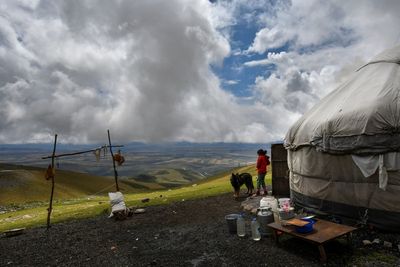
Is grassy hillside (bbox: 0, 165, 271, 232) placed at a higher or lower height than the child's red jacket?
lower

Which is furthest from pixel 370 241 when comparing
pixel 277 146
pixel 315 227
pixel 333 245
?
pixel 277 146

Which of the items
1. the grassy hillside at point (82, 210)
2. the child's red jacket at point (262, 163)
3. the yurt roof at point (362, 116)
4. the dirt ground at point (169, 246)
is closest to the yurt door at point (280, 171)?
the child's red jacket at point (262, 163)

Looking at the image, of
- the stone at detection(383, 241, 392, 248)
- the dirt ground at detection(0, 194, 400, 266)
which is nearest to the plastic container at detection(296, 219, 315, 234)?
the dirt ground at detection(0, 194, 400, 266)

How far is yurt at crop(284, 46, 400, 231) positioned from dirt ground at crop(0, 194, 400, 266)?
989 millimetres

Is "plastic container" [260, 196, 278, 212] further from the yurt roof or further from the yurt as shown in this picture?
the yurt roof

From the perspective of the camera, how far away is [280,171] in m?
14.6

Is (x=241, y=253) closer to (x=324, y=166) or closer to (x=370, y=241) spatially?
(x=370, y=241)

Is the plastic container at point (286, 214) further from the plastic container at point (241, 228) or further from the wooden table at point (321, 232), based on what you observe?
the plastic container at point (241, 228)

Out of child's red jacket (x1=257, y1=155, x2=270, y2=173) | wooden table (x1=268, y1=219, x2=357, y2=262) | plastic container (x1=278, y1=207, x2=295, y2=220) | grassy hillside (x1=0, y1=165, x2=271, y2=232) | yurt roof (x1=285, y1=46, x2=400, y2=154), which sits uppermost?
yurt roof (x1=285, y1=46, x2=400, y2=154)

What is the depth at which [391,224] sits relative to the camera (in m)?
8.12

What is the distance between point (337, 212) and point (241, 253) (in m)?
3.58

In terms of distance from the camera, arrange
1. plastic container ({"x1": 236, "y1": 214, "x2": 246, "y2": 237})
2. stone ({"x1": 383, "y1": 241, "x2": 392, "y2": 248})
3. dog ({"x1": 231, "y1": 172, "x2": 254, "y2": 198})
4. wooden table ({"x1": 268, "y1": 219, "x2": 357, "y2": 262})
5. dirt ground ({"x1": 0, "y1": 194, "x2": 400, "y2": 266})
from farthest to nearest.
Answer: dog ({"x1": 231, "y1": 172, "x2": 254, "y2": 198}), plastic container ({"x1": 236, "y1": 214, "x2": 246, "y2": 237}), stone ({"x1": 383, "y1": 241, "x2": 392, "y2": 248}), dirt ground ({"x1": 0, "y1": 194, "x2": 400, "y2": 266}), wooden table ({"x1": 268, "y1": 219, "x2": 357, "y2": 262})

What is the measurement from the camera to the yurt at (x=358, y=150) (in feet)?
26.4

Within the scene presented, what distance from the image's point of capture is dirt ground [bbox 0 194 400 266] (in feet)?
23.6
